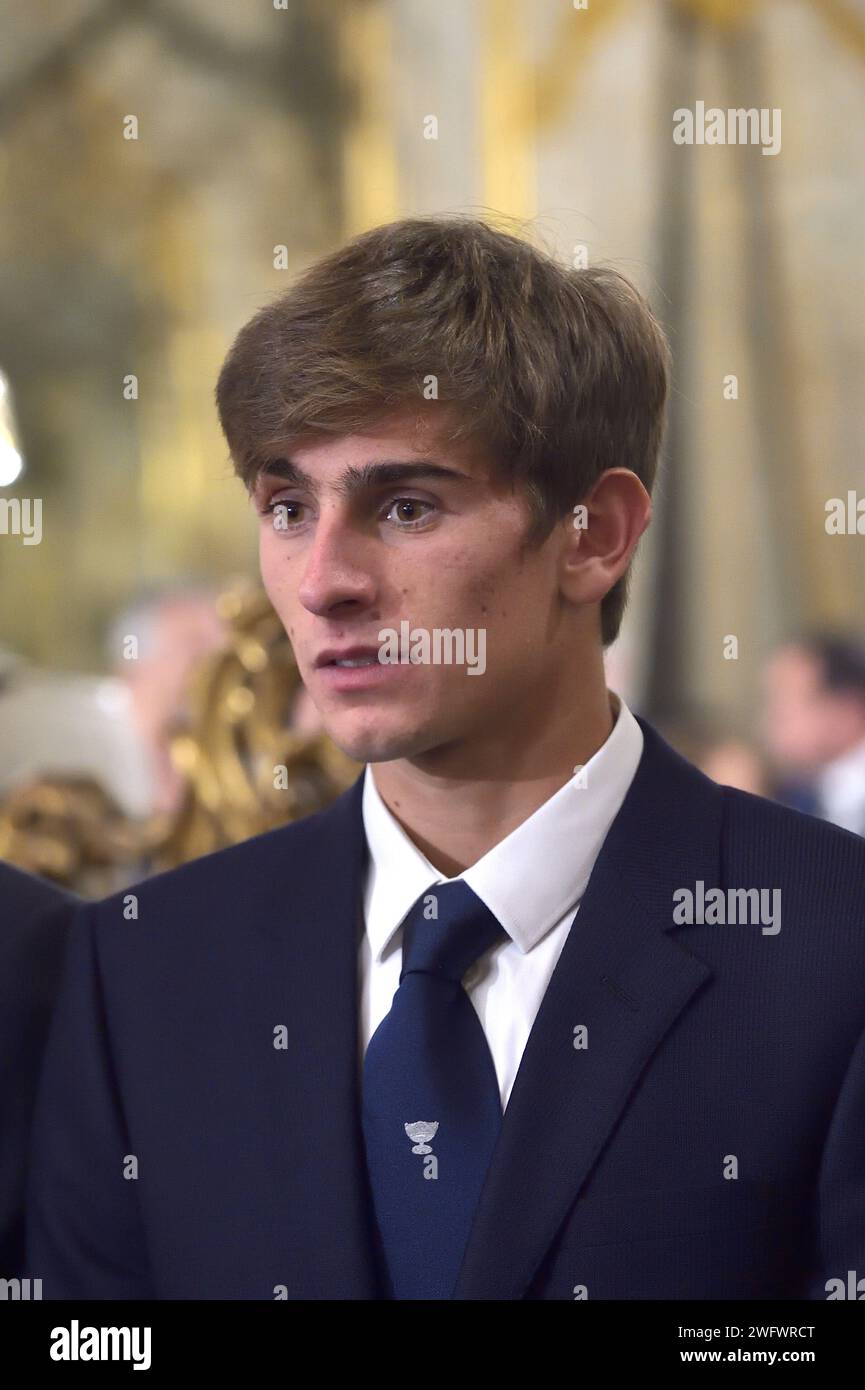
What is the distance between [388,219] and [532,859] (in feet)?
6.89

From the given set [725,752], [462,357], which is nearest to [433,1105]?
[462,357]

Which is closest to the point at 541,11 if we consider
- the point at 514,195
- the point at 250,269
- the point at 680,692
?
the point at 514,195

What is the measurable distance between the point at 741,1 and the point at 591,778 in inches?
101

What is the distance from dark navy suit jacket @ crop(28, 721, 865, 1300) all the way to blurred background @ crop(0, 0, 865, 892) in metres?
1.11

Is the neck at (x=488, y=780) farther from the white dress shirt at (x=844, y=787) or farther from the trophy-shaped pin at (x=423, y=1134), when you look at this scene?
the white dress shirt at (x=844, y=787)

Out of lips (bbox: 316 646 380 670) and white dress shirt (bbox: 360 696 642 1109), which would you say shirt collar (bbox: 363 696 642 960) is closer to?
white dress shirt (bbox: 360 696 642 1109)

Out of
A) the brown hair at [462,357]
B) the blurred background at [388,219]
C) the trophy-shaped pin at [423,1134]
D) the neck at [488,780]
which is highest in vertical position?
the blurred background at [388,219]

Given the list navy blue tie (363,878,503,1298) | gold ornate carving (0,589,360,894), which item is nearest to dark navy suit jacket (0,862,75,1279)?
navy blue tie (363,878,503,1298)

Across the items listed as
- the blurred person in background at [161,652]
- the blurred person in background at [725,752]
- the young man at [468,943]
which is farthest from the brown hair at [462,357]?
the blurred person in background at [725,752]

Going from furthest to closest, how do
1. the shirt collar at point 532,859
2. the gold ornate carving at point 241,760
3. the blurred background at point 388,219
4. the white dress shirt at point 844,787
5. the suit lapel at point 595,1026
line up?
the white dress shirt at point 844,787 → the blurred background at point 388,219 → the gold ornate carving at point 241,760 → the shirt collar at point 532,859 → the suit lapel at point 595,1026

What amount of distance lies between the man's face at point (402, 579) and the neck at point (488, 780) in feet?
0.11

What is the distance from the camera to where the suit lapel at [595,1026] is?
117cm

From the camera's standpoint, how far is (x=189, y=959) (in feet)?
4.44
